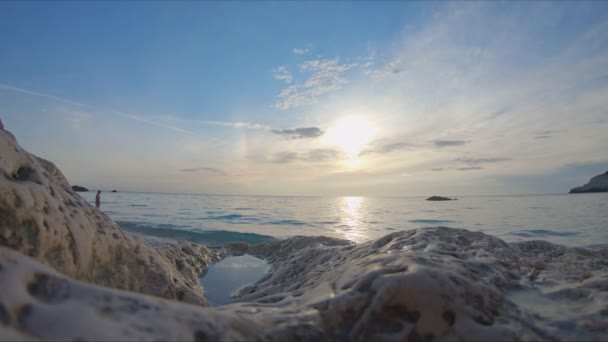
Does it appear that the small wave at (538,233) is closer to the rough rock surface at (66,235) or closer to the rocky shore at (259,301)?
the rocky shore at (259,301)

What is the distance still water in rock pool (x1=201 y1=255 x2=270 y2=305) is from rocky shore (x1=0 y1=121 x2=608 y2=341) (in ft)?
6.82

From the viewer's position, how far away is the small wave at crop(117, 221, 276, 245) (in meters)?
14.7

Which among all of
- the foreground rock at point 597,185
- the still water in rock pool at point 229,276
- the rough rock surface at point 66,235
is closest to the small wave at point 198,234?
the still water in rock pool at point 229,276

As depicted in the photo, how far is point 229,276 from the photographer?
25.6 ft

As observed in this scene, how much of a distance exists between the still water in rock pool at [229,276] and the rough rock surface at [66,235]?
180 centimetres

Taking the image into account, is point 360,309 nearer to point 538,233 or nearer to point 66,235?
point 66,235

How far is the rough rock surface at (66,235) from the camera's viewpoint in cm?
272

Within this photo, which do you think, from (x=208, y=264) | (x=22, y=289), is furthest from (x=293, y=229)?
(x=22, y=289)

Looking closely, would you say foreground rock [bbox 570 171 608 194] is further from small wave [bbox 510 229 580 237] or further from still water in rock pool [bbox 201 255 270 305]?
still water in rock pool [bbox 201 255 270 305]

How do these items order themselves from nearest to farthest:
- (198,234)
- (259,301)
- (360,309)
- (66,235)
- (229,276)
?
(360,309) → (259,301) → (66,235) → (229,276) → (198,234)

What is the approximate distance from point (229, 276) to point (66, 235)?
16.6 ft

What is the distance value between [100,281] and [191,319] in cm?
240

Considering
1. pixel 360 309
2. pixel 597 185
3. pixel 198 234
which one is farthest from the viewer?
pixel 597 185

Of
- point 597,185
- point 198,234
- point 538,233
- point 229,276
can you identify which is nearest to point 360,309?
point 229,276
